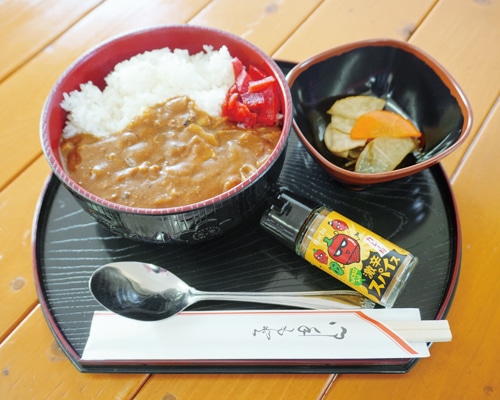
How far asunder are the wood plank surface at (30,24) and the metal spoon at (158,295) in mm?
1072

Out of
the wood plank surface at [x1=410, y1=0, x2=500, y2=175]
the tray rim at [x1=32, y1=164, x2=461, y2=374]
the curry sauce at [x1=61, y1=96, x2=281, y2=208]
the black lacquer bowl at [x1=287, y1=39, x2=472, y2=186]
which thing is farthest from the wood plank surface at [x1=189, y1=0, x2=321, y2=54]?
the tray rim at [x1=32, y1=164, x2=461, y2=374]

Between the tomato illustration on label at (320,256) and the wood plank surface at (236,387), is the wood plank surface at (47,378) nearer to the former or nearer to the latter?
the wood plank surface at (236,387)

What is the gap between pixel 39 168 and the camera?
1620 mm

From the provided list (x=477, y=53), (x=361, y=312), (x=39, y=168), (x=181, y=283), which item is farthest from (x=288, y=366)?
(x=477, y=53)

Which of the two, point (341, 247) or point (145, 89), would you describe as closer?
point (341, 247)

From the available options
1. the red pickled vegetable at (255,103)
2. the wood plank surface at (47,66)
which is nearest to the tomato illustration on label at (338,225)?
the red pickled vegetable at (255,103)

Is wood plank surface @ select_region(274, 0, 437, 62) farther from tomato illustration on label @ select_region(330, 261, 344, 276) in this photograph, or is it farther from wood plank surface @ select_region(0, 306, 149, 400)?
wood plank surface @ select_region(0, 306, 149, 400)

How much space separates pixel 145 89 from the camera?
156cm

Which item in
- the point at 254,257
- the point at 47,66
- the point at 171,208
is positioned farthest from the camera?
the point at 47,66

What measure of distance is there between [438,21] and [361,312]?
1.39 m

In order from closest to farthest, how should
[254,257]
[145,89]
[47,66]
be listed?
[254,257] → [145,89] → [47,66]

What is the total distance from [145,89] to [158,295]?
0.69 meters

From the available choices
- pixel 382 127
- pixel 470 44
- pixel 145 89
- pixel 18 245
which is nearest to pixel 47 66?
pixel 145 89

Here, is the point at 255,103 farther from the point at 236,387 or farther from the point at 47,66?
the point at 47,66
